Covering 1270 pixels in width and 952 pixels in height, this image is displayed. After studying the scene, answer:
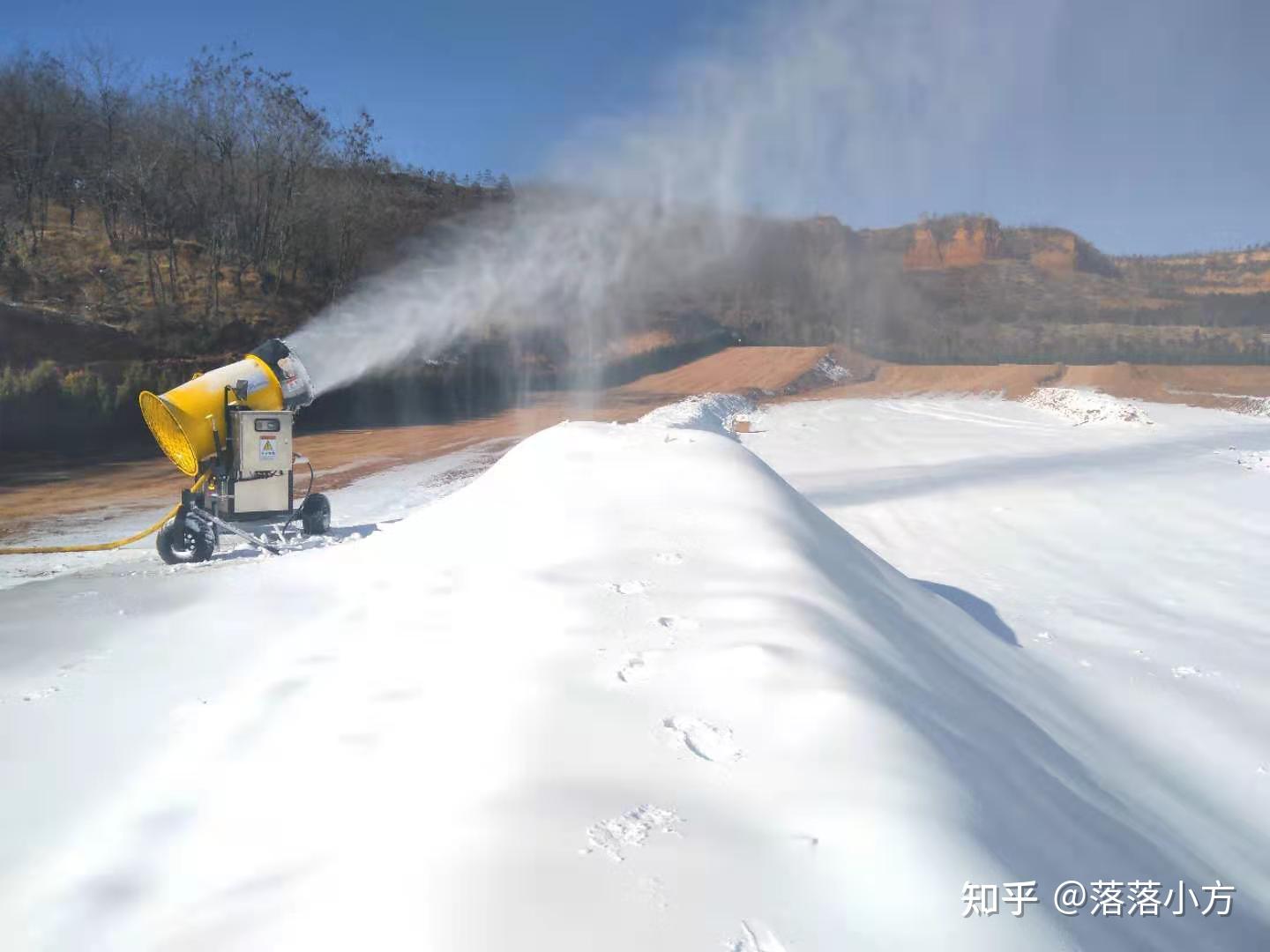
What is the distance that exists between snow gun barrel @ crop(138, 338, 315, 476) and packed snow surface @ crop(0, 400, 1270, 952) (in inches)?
59.1

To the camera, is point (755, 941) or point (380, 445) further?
point (380, 445)

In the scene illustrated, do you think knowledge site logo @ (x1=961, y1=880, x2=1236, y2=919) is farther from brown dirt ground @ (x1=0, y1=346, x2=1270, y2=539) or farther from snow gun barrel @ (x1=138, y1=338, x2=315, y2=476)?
brown dirt ground @ (x1=0, y1=346, x2=1270, y2=539)

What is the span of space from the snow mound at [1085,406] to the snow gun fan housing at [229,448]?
65.3 ft

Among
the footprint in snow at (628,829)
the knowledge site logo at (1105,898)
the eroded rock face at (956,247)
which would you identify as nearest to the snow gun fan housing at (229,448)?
the footprint in snow at (628,829)

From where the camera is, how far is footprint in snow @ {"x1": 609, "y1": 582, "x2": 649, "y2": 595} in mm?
4320

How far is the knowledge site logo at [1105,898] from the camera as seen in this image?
2.38 metres

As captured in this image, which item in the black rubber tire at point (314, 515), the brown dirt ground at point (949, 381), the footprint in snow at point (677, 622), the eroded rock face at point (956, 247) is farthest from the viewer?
the eroded rock face at point (956, 247)

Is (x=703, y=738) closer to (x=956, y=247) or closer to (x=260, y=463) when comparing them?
(x=260, y=463)

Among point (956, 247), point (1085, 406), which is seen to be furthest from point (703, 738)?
point (956, 247)

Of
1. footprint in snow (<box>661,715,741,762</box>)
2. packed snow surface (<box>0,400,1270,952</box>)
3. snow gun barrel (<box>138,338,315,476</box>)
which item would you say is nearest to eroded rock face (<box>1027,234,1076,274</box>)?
packed snow surface (<box>0,400,1270,952</box>)

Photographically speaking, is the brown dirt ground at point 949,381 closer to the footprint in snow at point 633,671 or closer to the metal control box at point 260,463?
the metal control box at point 260,463

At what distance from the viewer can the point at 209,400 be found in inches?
330

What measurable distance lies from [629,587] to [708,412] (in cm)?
1789

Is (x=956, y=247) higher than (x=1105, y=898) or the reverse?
higher
